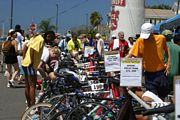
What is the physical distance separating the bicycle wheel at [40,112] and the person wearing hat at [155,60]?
1819 mm

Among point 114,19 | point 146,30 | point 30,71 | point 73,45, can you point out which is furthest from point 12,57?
point 146,30

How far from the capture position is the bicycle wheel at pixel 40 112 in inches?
287

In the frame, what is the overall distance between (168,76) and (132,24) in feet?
43.7

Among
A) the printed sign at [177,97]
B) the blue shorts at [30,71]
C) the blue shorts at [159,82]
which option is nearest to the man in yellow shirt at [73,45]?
the blue shorts at [30,71]

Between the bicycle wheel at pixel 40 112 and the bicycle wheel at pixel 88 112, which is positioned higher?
the bicycle wheel at pixel 88 112

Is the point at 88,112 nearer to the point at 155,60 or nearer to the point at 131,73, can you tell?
the point at 131,73

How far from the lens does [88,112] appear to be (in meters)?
6.68

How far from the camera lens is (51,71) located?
10.2m

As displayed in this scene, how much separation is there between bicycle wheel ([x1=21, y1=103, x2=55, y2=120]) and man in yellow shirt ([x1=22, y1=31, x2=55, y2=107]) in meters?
1.76

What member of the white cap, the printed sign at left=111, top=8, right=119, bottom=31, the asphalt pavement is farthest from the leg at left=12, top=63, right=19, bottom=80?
the white cap

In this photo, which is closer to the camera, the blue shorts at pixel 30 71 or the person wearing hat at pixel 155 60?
the person wearing hat at pixel 155 60

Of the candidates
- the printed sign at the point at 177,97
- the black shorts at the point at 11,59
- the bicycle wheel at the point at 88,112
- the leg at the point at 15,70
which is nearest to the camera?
the printed sign at the point at 177,97

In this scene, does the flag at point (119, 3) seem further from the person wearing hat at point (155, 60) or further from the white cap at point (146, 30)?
the white cap at point (146, 30)

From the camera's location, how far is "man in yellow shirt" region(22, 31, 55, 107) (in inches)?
377
